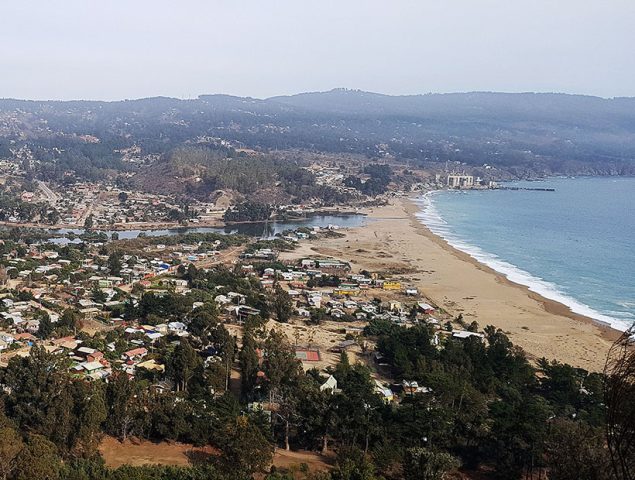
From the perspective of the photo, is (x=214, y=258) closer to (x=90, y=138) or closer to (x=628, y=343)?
(x=628, y=343)

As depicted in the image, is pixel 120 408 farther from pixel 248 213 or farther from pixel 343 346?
pixel 248 213

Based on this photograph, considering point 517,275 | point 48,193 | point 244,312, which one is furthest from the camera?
point 48,193

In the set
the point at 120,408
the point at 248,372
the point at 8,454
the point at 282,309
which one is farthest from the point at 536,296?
the point at 8,454

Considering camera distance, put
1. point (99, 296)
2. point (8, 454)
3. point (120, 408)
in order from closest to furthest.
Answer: point (8, 454), point (120, 408), point (99, 296)

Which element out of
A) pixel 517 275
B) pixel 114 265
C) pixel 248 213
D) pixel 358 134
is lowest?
pixel 517 275

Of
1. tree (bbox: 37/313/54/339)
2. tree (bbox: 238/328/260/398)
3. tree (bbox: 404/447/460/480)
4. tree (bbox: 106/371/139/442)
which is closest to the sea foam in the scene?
tree (bbox: 238/328/260/398)

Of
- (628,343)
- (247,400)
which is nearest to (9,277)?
(247,400)

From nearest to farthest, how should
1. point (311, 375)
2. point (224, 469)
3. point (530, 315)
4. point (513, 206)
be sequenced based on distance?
point (224, 469) → point (311, 375) → point (530, 315) → point (513, 206)
